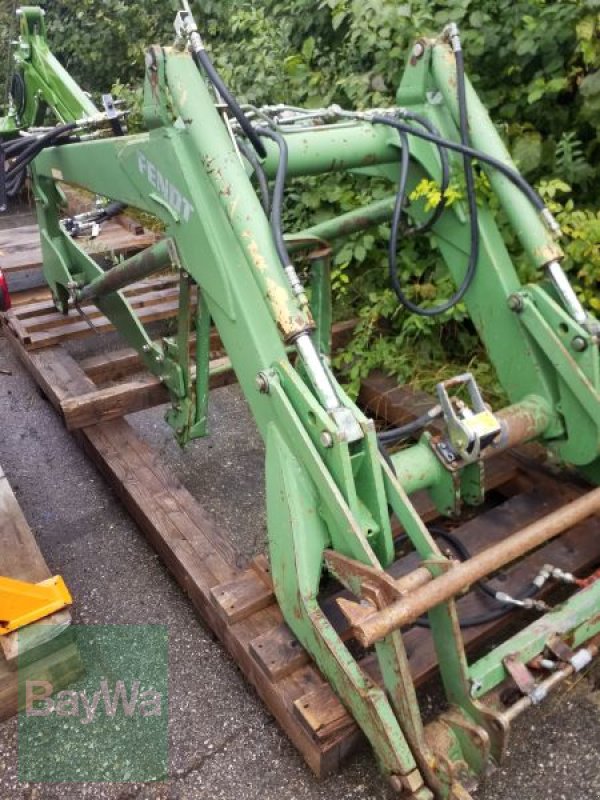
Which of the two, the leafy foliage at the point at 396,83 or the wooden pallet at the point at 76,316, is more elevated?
the leafy foliage at the point at 396,83

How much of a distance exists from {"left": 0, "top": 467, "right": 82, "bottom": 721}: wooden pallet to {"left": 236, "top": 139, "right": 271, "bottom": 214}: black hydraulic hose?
4.16 ft

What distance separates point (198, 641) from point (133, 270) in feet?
4.52

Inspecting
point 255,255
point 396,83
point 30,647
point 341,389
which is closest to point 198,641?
point 30,647

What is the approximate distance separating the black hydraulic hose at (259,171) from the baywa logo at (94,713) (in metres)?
1.36

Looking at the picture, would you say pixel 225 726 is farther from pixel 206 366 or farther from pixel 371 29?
pixel 371 29

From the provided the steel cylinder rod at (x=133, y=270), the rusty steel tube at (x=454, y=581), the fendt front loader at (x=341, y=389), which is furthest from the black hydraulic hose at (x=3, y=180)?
the rusty steel tube at (x=454, y=581)

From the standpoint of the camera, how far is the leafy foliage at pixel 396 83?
2.89 m

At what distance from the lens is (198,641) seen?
7.36 feet

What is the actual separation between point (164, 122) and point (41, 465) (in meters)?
1.83

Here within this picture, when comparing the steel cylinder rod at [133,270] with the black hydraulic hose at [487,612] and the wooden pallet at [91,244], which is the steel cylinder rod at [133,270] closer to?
the wooden pallet at [91,244]

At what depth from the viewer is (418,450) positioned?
6.62ft

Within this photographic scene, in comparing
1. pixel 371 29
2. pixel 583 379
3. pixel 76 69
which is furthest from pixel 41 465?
pixel 76 69

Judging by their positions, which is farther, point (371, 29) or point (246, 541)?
point (371, 29)

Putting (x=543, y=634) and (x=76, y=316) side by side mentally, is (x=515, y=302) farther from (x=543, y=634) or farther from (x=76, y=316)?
(x=76, y=316)
